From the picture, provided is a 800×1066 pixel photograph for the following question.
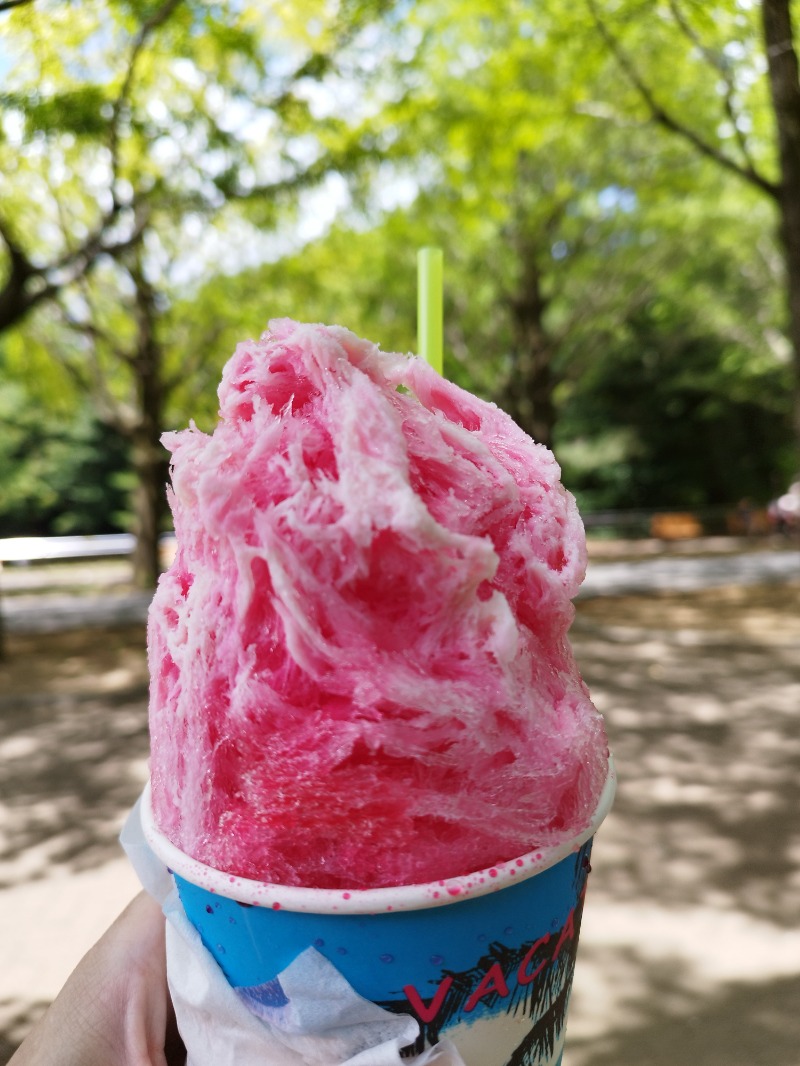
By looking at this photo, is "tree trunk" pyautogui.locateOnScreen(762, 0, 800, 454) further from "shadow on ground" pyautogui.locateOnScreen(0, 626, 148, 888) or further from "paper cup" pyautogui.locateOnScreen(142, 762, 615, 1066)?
"paper cup" pyautogui.locateOnScreen(142, 762, 615, 1066)

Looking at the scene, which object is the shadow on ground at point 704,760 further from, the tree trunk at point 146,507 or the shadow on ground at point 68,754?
the tree trunk at point 146,507

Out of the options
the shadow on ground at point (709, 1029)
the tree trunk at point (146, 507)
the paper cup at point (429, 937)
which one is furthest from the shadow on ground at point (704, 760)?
the tree trunk at point (146, 507)

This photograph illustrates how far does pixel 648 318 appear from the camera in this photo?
21.6m

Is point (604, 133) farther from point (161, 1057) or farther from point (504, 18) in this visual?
point (161, 1057)

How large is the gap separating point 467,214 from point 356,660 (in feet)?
35.3

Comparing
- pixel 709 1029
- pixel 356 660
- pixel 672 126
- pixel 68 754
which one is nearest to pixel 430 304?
pixel 356 660

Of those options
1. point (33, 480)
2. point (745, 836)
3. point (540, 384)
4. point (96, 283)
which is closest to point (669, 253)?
point (540, 384)

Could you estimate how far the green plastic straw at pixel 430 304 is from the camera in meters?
1.56

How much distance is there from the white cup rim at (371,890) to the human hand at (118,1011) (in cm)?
44

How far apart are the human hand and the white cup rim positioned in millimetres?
442

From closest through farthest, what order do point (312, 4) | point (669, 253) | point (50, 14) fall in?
point (50, 14) → point (312, 4) → point (669, 253)

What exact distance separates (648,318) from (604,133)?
10492 millimetres

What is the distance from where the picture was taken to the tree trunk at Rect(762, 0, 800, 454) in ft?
19.7

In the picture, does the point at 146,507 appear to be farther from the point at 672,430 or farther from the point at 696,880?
the point at 672,430
